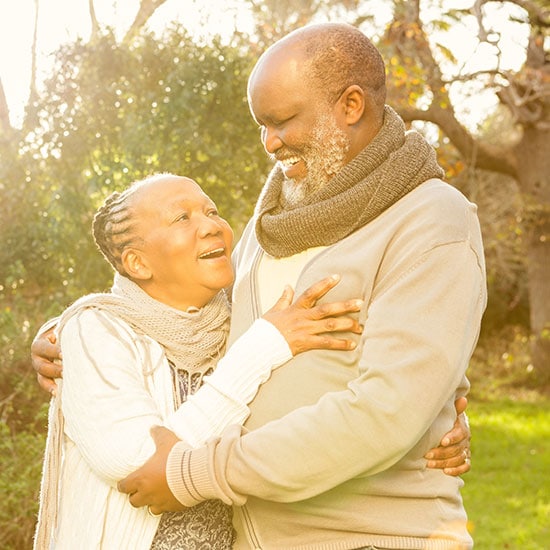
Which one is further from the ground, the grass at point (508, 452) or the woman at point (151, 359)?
the woman at point (151, 359)

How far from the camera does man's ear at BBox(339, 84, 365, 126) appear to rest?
9.15ft

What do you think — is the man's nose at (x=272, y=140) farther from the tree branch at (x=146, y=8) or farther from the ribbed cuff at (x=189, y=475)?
the tree branch at (x=146, y=8)

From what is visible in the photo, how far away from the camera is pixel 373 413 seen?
2.41m

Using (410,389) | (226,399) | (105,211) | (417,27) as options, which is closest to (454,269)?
(410,389)

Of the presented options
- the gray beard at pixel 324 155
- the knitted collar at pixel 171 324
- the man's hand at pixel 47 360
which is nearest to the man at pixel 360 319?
the gray beard at pixel 324 155

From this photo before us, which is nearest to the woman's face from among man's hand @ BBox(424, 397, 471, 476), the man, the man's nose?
the man

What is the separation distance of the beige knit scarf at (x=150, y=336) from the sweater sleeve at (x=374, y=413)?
473 millimetres

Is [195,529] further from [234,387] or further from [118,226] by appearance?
[118,226]

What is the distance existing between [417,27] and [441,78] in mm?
781

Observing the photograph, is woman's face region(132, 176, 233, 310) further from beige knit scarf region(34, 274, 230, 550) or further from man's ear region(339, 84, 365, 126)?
man's ear region(339, 84, 365, 126)

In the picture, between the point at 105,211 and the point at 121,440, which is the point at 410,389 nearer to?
the point at 121,440

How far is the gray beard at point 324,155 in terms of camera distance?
2797 millimetres

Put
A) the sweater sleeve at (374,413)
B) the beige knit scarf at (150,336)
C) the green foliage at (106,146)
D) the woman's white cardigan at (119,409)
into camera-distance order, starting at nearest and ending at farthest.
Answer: the sweater sleeve at (374,413), the woman's white cardigan at (119,409), the beige knit scarf at (150,336), the green foliage at (106,146)

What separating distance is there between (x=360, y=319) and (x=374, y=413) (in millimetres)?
325
